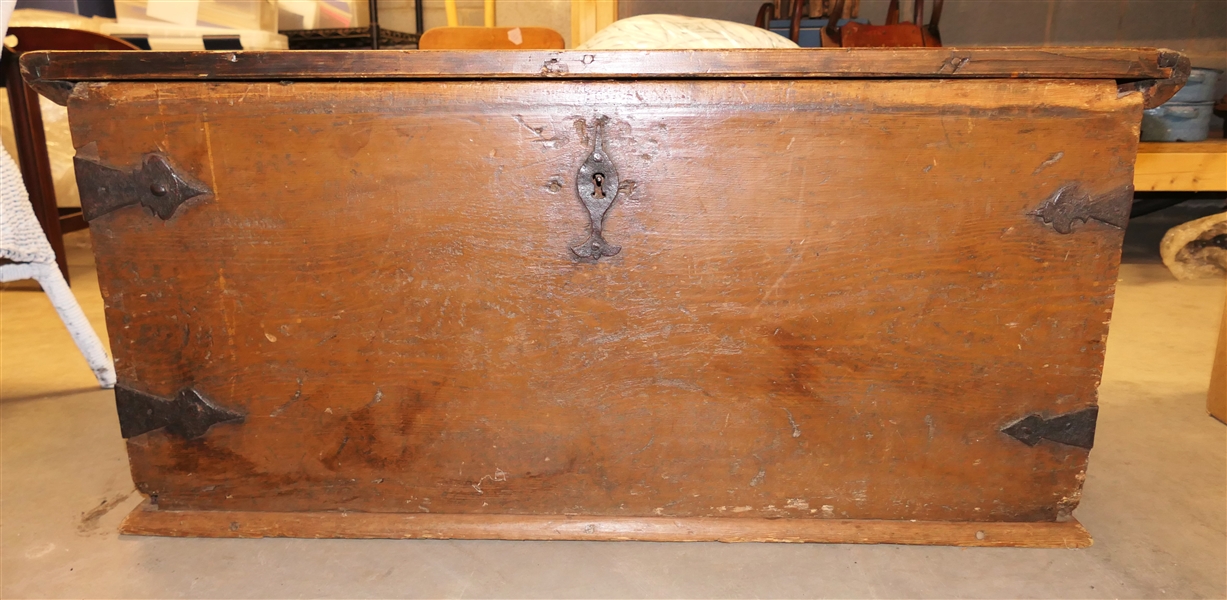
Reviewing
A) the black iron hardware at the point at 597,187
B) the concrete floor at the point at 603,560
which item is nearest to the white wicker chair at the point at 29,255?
the concrete floor at the point at 603,560

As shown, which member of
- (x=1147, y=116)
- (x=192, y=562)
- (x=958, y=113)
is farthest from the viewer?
(x=1147, y=116)

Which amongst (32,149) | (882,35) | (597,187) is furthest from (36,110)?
(882,35)

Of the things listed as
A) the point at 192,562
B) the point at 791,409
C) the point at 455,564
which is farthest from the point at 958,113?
the point at 192,562

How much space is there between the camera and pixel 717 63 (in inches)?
35.9

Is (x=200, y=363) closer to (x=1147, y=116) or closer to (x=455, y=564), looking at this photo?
(x=455, y=564)

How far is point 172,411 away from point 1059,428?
1.28 metres

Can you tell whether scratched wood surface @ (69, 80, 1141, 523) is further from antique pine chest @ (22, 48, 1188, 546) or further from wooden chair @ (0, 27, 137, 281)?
wooden chair @ (0, 27, 137, 281)

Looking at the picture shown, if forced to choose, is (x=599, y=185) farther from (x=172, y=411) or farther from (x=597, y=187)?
(x=172, y=411)

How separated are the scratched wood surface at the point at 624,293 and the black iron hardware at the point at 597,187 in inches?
0.6

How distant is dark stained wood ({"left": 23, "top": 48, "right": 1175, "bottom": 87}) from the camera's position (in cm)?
91

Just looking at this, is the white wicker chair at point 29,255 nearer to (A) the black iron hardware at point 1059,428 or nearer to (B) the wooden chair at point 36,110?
(B) the wooden chair at point 36,110

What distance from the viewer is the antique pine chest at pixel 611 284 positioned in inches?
37.2

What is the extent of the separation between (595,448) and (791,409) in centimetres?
29

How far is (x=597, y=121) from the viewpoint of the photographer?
3.14 ft
